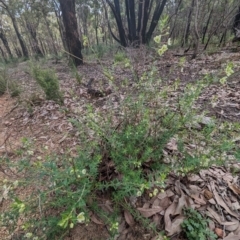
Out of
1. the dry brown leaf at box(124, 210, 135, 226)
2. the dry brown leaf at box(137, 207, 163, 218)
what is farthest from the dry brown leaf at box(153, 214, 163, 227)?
the dry brown leaf at box(124, 210, 135, 226)

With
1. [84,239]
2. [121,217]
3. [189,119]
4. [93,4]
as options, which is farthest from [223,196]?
[93,4]

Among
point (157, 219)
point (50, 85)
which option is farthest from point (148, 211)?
point (50, 85)

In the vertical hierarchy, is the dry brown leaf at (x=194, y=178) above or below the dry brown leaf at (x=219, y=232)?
above

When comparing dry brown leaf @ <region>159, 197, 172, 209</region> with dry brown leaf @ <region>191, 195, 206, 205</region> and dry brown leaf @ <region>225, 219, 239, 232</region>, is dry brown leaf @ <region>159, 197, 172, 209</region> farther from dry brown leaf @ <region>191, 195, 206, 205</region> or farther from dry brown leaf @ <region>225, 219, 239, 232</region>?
dry brown leaf @ <region>225, 219, 239, 232</region>

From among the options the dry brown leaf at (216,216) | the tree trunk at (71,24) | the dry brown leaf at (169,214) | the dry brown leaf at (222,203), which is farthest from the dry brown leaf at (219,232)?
the tree trunk at (71,24)

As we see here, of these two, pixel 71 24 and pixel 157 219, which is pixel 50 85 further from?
pixel 71 24

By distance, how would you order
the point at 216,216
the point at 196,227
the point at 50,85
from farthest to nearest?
the point at 50,85
the point at 216,216
the point at 196,227

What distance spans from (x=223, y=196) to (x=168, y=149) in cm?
57

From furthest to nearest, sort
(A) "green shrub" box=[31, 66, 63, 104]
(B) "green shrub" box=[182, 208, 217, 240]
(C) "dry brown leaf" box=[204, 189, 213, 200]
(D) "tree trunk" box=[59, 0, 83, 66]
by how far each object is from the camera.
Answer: (D) "tree trunk" box=[59, 0, 83, 66] → (A) "green shrub" box=[31, 66, 63, 104] → (C) "dry brown leaf" box=[204, 189, 213, 200] → (B) "green shrub" box=[182, 208, 217, 240]

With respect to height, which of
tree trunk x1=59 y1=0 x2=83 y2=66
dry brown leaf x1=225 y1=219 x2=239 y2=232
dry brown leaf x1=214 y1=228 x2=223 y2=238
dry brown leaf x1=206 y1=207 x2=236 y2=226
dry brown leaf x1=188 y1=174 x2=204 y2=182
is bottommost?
dry brown leaf x1=225 y1=219 x2=239 y2=232

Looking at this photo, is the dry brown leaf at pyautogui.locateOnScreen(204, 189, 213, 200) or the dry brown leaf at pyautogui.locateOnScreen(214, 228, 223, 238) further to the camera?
the dry brown leaf at pyautogui.locateOnScreen(204, 189, 213, 200)

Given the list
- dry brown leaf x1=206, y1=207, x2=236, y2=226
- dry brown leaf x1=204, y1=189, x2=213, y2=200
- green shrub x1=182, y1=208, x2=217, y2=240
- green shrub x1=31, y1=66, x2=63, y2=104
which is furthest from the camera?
green shrub x1=31, y1=66, x2=63, y2=104

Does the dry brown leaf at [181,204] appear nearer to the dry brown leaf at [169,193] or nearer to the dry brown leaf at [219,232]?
the dry brown leaf at [169,193]

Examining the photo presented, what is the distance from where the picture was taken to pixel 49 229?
1.17 m
